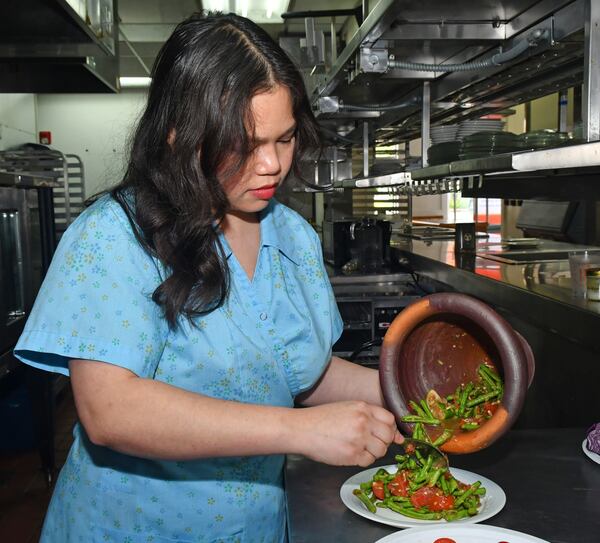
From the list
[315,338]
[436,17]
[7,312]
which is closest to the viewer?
[315,338]

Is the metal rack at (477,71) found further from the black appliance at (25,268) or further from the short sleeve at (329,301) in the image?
the black appliance at (25,268)

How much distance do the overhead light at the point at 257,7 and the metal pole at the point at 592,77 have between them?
5.58 metres

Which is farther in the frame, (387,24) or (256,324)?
(387,24)

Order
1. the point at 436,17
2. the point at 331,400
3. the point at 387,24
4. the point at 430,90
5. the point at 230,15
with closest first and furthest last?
1. the point at 230,15
2. the point at 331,400
3. the point at 387,24
4. the point at 436,17
5. the point at 430,90

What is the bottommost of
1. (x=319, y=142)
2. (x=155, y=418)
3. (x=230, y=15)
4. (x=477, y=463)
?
(x=477, y=463)

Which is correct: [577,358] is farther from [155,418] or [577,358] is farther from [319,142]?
[155,418]

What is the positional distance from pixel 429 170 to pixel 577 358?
0.88 metres

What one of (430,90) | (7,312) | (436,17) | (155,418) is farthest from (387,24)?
(7,312)

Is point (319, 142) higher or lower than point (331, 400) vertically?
higher

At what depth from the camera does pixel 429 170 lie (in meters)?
2.61

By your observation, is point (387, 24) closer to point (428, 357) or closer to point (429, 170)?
point (429, 170)

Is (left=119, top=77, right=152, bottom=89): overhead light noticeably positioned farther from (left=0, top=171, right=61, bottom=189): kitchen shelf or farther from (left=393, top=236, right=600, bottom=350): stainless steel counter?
(left=393, top=236, right=600, bottom=350): stainless steel counter

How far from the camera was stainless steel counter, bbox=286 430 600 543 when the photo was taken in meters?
1.21

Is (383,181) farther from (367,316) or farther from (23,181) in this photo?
(23,181)
